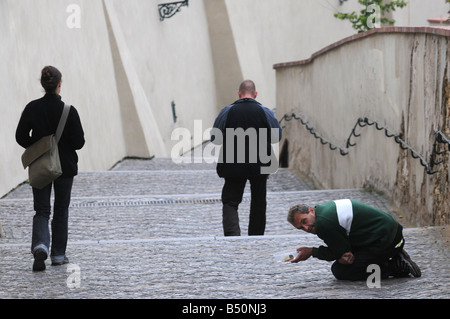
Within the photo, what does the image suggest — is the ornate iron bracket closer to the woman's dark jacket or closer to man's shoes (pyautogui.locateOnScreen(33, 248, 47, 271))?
the woman's dark jacket

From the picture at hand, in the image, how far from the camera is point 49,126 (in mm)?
6129

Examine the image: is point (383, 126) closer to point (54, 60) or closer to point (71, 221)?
point (71, 221)

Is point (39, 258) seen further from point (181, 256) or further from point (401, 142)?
point (401, 142)

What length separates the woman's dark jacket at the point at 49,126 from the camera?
20.1 feet

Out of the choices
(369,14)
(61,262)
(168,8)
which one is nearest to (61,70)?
(168,8)

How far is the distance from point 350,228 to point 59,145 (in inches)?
87.2

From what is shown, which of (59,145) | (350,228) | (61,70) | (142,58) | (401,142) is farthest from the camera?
(142,58)

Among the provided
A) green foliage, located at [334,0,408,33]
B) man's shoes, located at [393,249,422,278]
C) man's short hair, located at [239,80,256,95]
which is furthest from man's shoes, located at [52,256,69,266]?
green foliage, located at [334,0,408,33]

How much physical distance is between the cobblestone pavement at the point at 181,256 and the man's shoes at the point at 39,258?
5 centimetres

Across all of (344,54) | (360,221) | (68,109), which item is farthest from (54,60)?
(360,221)

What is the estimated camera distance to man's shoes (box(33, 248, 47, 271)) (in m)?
6.05

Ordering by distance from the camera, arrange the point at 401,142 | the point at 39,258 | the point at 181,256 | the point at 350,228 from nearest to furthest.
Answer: the point at 350,228, the point at 39,258, the point at 181,256, the point at 401,142

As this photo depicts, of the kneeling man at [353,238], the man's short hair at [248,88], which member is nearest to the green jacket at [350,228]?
the kneeling man at [353,238]

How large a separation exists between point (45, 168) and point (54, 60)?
261 inches
